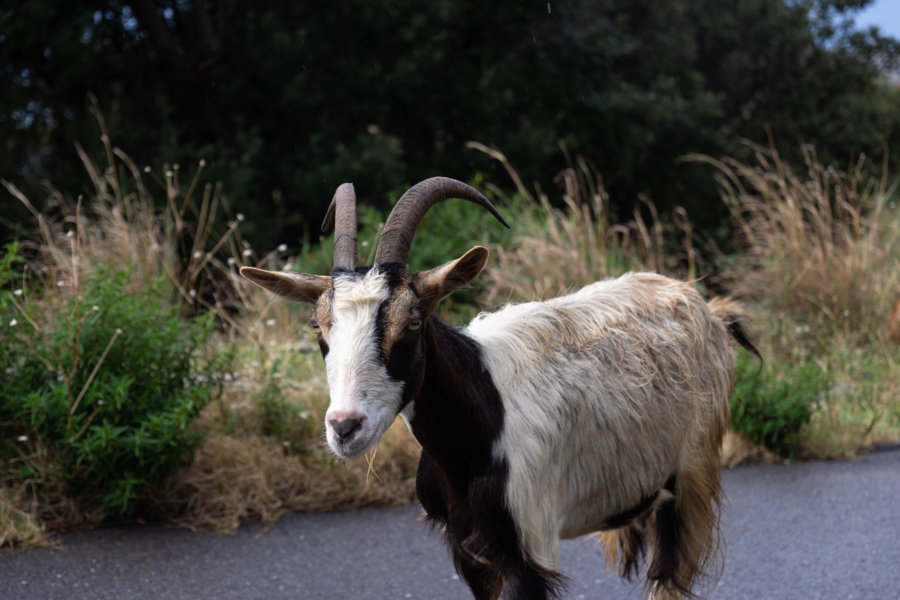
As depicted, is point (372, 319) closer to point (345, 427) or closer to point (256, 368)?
point (345, 427)

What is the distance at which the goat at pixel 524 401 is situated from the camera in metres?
2.93

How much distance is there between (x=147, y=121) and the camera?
13367 millimetres

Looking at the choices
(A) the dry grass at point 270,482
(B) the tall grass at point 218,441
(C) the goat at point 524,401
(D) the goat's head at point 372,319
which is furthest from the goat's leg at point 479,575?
(A) the dry grass at point 270,482

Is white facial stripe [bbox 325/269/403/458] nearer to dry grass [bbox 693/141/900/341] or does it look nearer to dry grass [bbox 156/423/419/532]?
dry grass [bbox 156/423/419/532]

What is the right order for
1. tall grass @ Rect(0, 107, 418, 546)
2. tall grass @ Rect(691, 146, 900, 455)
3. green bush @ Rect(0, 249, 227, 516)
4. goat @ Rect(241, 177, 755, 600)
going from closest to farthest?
goat @ Rect(241, 177, 755, 600)
green bush @ Rect(0, 249, 227, 516)
tall grass @ Rect(0, 107, 418, 546)
tall grass @ Rect(691, 146, 900, 455)

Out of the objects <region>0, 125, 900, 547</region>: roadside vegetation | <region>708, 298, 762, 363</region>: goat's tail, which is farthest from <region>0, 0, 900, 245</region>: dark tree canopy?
<region>708, 298, 762, 363</region>: goat's tail

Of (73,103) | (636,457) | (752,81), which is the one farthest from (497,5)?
(636,457)

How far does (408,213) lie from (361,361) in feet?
2.07

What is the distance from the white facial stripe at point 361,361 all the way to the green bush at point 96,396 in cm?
238

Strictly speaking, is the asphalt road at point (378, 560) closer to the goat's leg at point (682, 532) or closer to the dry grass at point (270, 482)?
the dry grass at point (270, 482)

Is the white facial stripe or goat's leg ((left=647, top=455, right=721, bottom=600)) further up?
the white facial stripe

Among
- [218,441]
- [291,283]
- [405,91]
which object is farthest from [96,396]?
[405,91]

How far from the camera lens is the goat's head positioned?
2.80 meters

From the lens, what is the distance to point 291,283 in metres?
3.16
